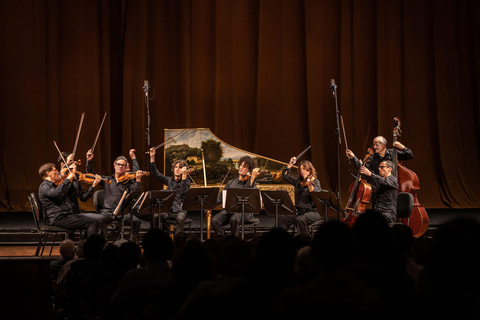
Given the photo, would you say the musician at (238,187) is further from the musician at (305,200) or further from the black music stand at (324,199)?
the black music stand at (324,199)

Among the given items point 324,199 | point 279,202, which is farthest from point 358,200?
point 279,202

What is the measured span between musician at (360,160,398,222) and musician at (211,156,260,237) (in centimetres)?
145

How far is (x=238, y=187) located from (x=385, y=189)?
1.83 meters

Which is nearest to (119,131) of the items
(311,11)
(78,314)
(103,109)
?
(103,109)

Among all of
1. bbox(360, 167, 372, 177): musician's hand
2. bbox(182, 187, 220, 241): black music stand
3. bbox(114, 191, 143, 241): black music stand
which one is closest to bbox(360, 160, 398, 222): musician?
bbox(360, 167, 372, 177): musician's hand

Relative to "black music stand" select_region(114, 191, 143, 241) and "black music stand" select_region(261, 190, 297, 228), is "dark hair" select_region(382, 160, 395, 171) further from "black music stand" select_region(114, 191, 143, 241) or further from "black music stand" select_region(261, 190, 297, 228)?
"black music stand" select_region(114, 191, 143, 241)

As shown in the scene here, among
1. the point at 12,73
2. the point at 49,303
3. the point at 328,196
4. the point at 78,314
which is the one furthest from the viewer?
the point at 12,73

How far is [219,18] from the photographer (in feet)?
32.7

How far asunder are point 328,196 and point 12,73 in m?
6.60

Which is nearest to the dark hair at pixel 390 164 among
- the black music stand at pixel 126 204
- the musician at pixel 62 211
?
the black music stand at pixel 126 204

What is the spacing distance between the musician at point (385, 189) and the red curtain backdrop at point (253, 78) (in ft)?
11.0

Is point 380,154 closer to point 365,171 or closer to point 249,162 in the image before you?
point 365,171

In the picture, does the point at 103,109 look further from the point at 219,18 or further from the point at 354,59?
the point at 354,59

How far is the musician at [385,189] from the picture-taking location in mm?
6313
